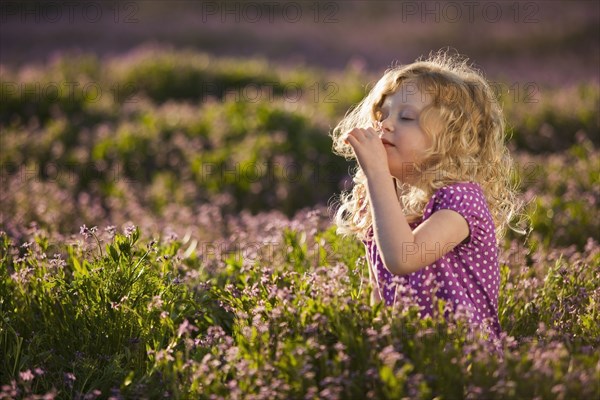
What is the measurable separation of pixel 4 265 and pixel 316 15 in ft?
76.4

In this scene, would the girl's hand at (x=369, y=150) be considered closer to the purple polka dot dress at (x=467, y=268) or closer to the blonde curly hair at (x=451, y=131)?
the blonde curly hair at (x=451, y=131)

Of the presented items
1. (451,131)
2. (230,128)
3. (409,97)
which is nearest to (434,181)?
(451,131)

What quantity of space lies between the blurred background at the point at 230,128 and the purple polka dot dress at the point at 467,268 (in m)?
1.23

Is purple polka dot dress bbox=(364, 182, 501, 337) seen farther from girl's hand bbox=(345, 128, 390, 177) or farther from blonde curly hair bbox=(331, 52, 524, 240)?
girl's hand bbox=(345, 128, 390, 177)

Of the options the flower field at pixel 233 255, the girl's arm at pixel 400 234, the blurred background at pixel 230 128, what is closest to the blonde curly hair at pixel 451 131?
the girl's arm at pixel 400 234

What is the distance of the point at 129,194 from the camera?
7836mm

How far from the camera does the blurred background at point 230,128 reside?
23.7ft

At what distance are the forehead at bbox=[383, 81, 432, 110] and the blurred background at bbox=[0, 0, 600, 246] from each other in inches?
30.1

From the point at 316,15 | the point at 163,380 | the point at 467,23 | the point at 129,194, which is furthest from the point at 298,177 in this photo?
the point at 316,15

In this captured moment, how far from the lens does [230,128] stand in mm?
9727

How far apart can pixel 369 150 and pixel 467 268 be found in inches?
29.7

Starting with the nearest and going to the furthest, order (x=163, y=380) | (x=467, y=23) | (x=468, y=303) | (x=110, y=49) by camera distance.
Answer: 1. (x=163, y=380)
2. (x=468, y=303)
3. (x=110, y=49)
4. (x=467, y=23)

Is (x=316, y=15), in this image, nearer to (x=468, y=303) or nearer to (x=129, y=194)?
(x=129, y=194)

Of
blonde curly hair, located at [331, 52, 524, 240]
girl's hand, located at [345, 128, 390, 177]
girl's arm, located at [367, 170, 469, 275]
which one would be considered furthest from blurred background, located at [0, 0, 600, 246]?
girl's arm, located at [367, 170, 469, 275]
